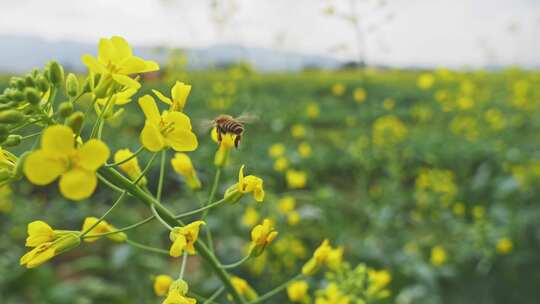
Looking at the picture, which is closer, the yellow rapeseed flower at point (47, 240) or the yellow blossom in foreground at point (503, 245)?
the yellow rapeseed flower at point (47, 240)

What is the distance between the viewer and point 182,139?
42.2 inches

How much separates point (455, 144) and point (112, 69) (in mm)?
7433

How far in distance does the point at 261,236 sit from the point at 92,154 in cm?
54

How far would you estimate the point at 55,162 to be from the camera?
0.85 meters

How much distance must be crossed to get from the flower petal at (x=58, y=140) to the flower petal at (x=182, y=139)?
23 cm

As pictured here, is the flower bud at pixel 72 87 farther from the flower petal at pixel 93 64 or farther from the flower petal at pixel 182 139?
the flower petal at pixel 182 139

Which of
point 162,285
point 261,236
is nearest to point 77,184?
point 261,236

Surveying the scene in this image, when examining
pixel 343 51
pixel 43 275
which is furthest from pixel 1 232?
pixel 343 51

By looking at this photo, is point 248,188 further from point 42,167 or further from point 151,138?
point 42,167

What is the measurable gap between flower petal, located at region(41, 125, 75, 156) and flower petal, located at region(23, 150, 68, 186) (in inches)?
0.5

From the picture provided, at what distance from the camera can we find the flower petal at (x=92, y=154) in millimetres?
876

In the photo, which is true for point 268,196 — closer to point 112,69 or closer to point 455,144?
point 112,69

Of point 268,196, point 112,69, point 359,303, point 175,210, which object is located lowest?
point 175,210

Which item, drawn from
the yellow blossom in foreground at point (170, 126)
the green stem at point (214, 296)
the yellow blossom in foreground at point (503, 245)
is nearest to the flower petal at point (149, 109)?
the yellow blossom in foreground at point (170, 126)
